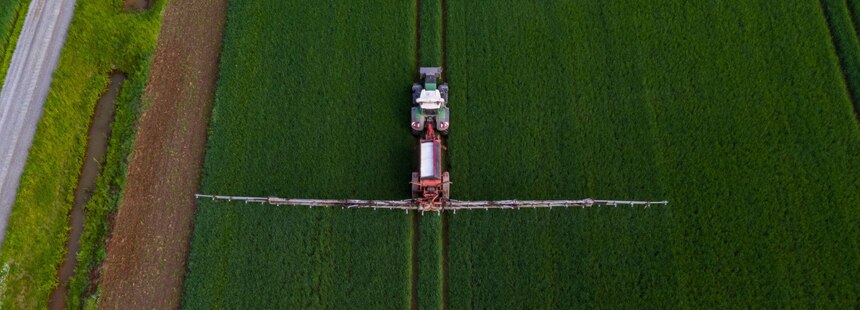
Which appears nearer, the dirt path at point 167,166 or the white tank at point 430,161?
the white tank at point 430,161

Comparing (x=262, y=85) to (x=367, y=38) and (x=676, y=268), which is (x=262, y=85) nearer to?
(x=367, y=38)

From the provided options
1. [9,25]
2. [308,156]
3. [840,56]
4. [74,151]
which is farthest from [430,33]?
[9,25]

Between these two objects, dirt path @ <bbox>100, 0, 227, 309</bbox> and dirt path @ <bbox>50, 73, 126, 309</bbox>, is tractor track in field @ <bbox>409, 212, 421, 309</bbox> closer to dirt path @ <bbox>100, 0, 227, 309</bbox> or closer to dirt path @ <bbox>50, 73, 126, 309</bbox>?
dirt path @ <bbox>100, 0, 227, 309</bbox>

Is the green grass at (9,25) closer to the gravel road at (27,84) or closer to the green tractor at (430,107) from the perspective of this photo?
the gravel road at (27,84)

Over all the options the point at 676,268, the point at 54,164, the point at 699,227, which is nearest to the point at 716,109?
the point at 699,227

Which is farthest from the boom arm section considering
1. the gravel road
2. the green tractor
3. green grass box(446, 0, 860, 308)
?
the gravel road

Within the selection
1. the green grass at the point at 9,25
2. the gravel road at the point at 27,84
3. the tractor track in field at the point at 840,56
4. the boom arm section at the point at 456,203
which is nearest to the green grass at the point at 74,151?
the gravel road at the point at 27,84
